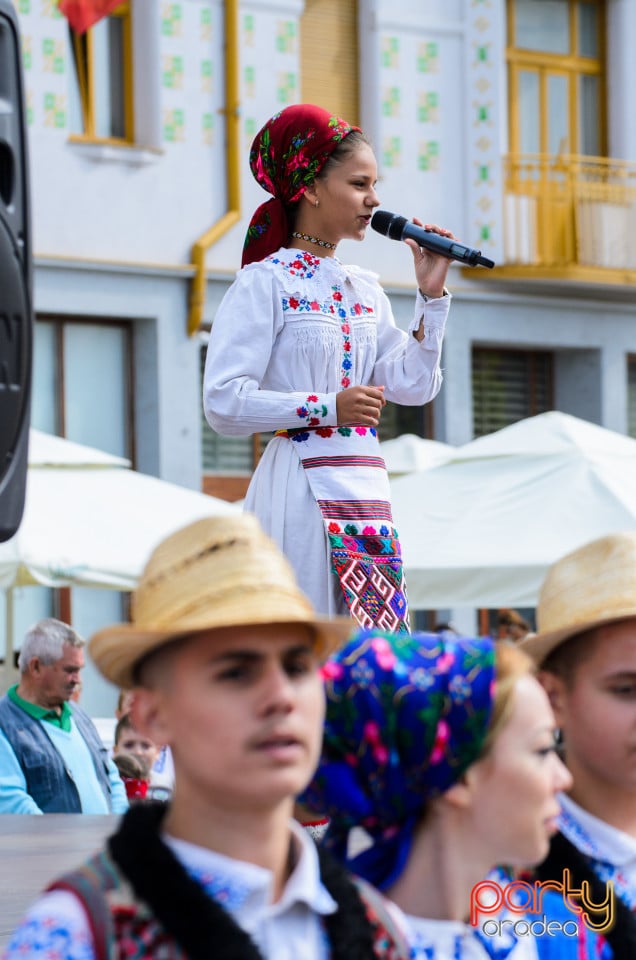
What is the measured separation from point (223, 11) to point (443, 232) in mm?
13049

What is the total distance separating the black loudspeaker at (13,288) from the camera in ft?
13.4

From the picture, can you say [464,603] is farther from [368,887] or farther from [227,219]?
[368,887]

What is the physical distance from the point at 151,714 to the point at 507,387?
17136mm

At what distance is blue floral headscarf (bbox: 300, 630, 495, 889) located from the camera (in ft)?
8.70

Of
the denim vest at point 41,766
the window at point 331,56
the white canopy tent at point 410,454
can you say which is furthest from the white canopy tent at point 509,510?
the window at point 331,56

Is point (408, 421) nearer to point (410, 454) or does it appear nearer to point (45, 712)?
point (410, 454)

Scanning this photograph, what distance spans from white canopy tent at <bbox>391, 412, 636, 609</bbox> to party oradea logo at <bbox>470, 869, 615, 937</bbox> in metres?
7.40

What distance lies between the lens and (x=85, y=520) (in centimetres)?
1081

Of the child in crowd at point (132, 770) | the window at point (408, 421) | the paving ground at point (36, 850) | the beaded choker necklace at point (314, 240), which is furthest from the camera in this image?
the window at point (408, 421)

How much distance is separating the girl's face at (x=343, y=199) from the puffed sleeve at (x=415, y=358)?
0.74 ft

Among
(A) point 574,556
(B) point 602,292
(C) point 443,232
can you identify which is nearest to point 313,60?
(B) point 602,292

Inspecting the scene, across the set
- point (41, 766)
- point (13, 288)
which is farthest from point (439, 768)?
point (41, 766)

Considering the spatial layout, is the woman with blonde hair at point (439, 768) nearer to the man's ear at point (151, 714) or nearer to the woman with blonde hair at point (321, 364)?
the man's ear at point (151, 714)

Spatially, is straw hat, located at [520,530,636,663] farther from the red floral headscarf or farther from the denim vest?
the denim vest
